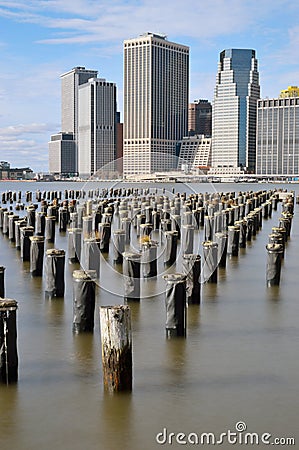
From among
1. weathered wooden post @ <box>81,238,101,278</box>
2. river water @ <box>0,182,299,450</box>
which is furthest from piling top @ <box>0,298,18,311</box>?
weathered wooden post @ <box>81,238,101,278</box>

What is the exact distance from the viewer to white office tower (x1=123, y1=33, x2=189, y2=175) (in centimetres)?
4812

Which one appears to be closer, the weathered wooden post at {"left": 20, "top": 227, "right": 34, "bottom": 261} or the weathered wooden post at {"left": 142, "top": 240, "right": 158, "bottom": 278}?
the weathered wooden post at {"left": 142, "top": 240, "right": 158, "bottom": 278}

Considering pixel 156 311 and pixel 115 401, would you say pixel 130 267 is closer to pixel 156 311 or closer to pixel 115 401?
pixel 156 311

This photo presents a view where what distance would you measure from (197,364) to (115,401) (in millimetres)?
1955

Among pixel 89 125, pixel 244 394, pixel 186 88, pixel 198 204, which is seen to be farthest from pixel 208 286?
pixel 186 88

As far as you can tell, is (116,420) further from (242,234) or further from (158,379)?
(242,234)

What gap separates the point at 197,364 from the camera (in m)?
9.94

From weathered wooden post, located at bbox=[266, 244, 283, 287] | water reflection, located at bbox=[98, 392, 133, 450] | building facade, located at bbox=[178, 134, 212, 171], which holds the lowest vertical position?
water reflection, located at bbox=[98, 392, 133, 450]

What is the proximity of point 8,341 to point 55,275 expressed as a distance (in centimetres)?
589

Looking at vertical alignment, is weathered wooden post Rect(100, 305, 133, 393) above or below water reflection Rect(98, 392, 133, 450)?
above

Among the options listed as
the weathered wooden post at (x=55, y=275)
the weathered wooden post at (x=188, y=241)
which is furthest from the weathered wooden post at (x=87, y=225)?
the weathered wooden post at (x=55, y=275)

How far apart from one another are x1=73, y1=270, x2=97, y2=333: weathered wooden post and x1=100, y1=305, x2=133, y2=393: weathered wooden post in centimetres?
281

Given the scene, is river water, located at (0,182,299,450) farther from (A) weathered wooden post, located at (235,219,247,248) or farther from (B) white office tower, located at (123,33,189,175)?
(B) white office tower, located at (123,33,189,175)

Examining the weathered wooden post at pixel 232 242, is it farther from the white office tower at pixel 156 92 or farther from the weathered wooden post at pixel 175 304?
the white office tower at pixel 156 92
